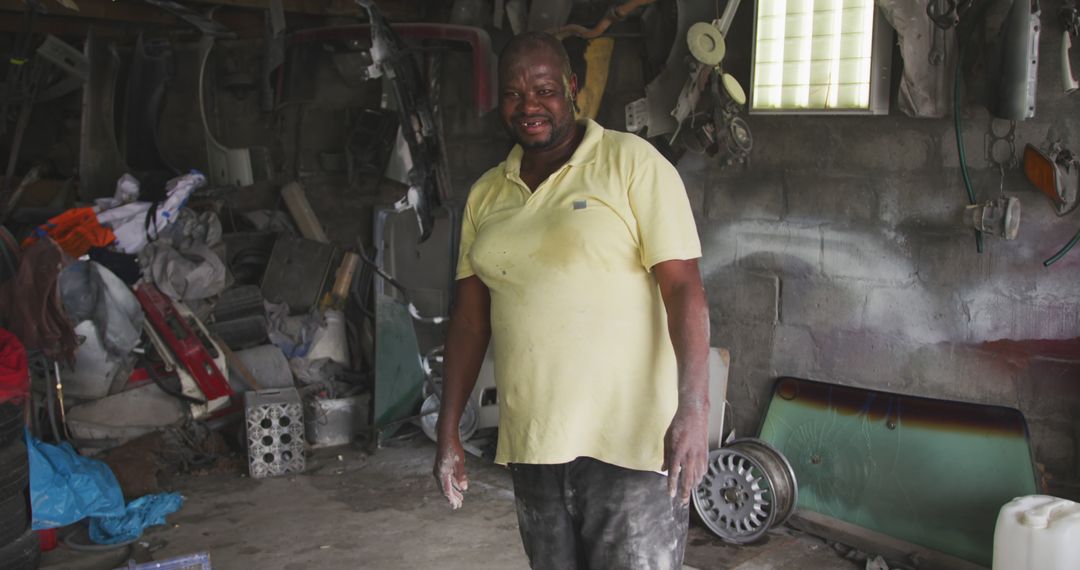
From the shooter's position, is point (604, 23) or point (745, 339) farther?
point (604, 23)

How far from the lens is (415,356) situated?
5.78 m

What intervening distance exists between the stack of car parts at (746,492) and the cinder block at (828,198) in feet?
3.43

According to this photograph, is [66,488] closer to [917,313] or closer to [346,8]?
[346,8]

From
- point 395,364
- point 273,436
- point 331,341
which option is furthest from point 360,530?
point 331,341

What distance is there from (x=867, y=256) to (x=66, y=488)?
146 inches

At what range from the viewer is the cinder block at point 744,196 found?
14.5 ft

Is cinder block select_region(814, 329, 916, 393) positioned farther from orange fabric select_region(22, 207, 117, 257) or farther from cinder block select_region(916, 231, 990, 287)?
orange fabric select_region(22, 207, 117, 257)

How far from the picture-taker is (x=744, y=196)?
14.9 feet

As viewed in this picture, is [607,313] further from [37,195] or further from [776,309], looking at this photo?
[37,195]

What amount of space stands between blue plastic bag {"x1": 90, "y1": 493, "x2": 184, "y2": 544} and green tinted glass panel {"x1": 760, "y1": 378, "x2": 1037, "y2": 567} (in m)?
2.94

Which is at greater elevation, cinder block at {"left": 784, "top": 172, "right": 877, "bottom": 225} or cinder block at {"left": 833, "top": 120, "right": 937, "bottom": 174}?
cinder block at {"left": 833, "top": 120, "right": 937, "bottom": 174}

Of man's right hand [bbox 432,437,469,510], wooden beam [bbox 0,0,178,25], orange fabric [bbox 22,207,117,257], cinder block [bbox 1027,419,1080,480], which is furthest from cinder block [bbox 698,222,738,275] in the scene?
wooden beam [bbox 0,0,178,25]

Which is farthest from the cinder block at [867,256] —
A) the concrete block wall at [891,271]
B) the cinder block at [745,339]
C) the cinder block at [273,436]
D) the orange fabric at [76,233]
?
A: the orange fabric at [76,233]

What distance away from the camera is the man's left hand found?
2.00m
